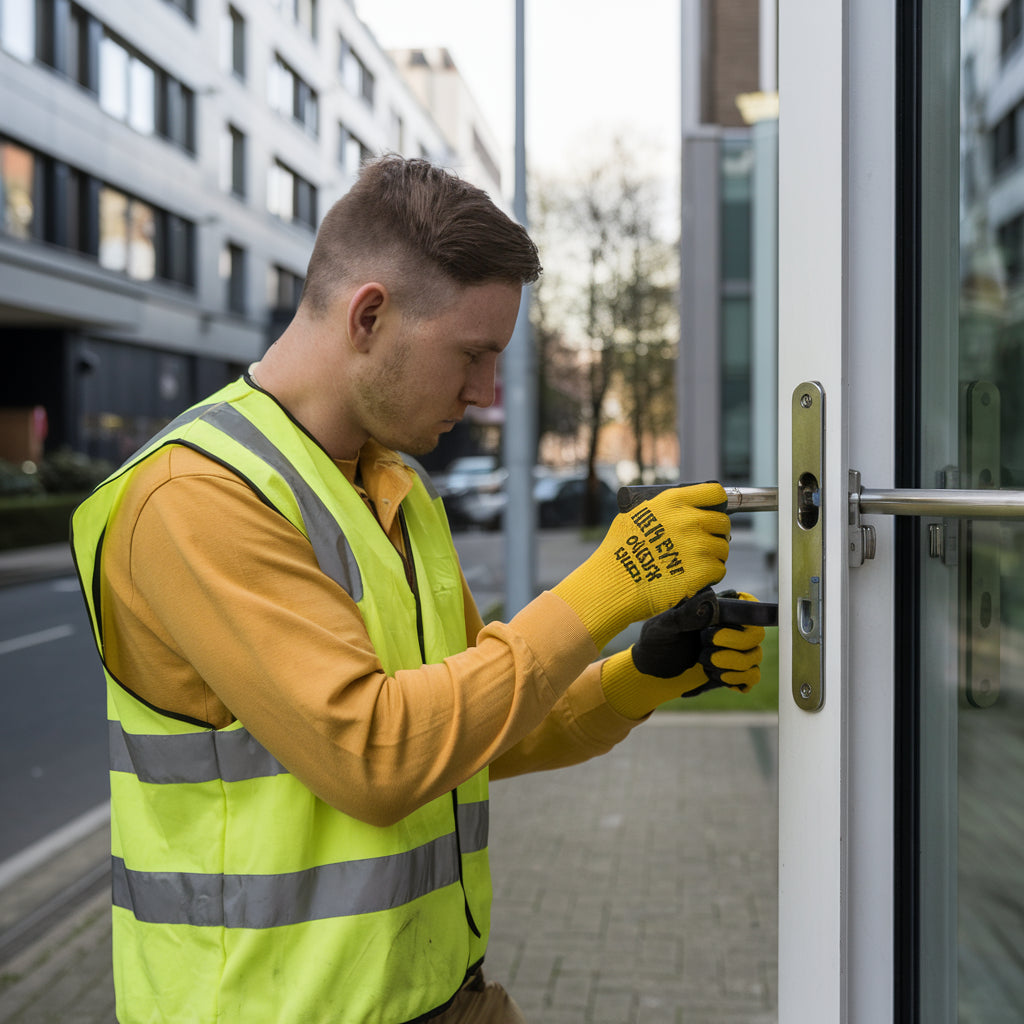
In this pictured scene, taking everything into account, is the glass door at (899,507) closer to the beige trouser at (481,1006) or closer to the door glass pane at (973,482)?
the door glass pane at (973,482)

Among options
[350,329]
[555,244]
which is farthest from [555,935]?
[555,244]

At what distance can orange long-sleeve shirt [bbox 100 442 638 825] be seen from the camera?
1368mm

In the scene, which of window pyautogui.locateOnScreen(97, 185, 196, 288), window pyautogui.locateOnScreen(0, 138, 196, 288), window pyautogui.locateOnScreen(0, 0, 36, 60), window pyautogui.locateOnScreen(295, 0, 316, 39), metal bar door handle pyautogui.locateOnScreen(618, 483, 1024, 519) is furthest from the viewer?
window pyautogui.locateOnScreen(295, 0, 316, 39)

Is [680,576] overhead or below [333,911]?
overhead

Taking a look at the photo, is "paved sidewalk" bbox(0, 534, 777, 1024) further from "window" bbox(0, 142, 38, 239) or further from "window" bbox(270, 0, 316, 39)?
"window" bbox(270, 0, 316, 39)

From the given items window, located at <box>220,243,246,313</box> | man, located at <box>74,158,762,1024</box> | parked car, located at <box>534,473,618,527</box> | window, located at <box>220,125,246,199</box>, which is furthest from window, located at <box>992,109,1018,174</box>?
window, located at <box>220,243,246,313</box>

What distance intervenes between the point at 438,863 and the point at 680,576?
0.52 meters

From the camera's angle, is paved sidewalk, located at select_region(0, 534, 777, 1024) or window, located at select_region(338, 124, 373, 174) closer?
paved sidewalk, located at select_region(0, 534, 777, 1024)

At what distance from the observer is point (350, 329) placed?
1656mm

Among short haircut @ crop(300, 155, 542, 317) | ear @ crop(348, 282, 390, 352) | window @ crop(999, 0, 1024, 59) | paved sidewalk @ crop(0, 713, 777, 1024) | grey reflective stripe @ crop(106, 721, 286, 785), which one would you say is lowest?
paved sidewalk @ crop(0, 713, 777, 1024)

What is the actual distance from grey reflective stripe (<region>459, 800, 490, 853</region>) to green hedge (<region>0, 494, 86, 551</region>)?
17658 mm

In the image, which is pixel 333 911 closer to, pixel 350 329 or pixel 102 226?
pixel 350 329

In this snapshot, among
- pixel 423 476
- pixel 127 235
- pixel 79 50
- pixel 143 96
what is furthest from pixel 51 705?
pixel 143 96

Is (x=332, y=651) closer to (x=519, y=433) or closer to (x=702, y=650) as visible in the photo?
(x=702, y=650)
